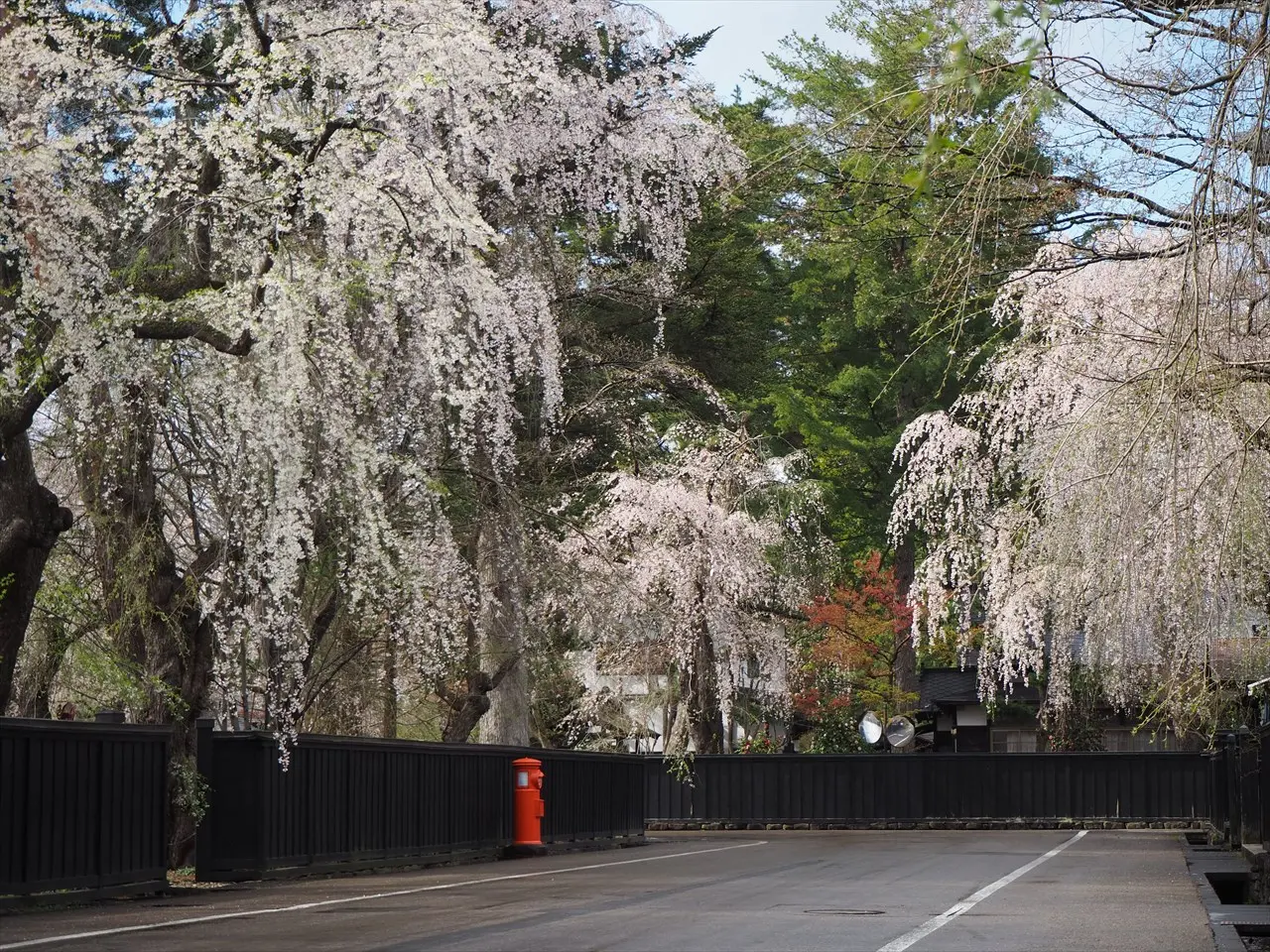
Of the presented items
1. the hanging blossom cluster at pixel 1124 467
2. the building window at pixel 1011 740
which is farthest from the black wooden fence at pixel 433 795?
the building window at pixel 1011 740

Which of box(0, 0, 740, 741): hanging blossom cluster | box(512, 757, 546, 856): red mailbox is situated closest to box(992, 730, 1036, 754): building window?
box(512, 757, 546, 856): red mailbox

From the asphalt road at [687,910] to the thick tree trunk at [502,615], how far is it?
3.58 m

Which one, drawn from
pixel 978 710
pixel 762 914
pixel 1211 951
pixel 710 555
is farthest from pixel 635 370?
pixel 978 710

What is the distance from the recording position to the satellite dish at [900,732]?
3641cm

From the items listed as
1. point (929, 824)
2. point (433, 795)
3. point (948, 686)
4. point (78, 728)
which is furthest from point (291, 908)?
point (948, 686)

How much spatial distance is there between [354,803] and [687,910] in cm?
637

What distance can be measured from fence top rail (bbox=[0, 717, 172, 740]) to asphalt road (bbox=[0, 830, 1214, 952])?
1.44m

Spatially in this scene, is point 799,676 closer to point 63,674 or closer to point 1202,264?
point 63,674

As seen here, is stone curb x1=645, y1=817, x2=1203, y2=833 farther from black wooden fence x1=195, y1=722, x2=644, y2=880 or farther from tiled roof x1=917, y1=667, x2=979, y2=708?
black wooden fence x1=195, y1=722, x2=644, y2=880

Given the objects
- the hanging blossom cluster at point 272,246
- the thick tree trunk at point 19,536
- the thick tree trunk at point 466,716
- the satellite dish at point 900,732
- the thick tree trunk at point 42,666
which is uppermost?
the hanging blossom cluster at point 272,246

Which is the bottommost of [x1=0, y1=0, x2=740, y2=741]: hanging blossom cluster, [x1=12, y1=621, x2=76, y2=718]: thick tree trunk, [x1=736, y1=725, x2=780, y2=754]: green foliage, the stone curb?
the stone curb

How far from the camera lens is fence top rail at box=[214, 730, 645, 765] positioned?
53.4 feet

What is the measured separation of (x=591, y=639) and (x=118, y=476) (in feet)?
49.6

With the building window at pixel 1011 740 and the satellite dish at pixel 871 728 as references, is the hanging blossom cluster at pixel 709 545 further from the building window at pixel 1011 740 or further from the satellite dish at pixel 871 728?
the building window at pixel 1011 740
